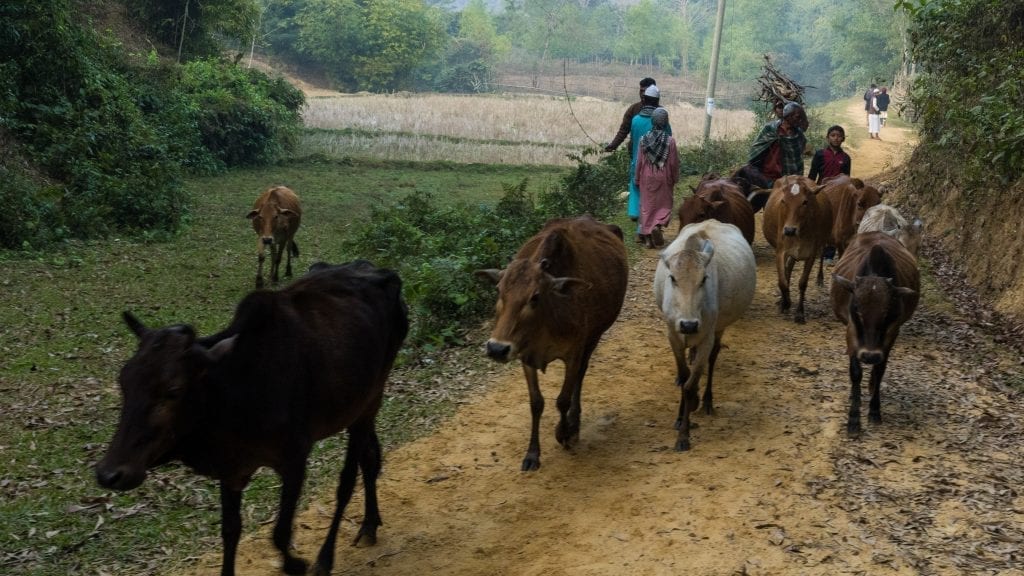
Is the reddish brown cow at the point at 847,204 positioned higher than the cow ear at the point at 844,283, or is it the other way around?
the reddish brown cow at the point at 847,204

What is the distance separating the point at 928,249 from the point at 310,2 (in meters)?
51.1

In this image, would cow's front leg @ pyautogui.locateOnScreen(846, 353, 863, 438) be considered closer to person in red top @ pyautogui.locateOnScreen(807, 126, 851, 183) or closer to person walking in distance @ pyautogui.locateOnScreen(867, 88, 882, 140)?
person in red top @ pyautogui.locateOnScreen(807, 126, 851, 183)

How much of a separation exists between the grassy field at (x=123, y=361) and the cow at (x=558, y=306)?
1443 mm

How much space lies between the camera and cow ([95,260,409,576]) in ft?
14.4

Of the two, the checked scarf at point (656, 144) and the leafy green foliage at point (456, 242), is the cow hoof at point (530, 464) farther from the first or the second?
the checked scarf at point (656, 144)

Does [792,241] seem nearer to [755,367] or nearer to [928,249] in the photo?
[755,367]

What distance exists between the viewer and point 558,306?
682 centimetres

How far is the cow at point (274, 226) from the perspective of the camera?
13203 mm

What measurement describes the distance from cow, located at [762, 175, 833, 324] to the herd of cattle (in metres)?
1.04

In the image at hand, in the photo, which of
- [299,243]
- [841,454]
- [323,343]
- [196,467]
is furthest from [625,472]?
[299,243]

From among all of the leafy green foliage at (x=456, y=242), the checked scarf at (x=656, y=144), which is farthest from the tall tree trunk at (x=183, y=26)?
the checked scarf at (x=656, y=144)

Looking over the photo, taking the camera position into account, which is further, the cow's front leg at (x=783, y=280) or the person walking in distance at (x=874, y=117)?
the person walking in distance at (x=874, y=117)

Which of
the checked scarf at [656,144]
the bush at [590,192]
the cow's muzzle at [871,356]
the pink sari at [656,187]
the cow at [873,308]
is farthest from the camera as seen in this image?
the bush at [590,192]

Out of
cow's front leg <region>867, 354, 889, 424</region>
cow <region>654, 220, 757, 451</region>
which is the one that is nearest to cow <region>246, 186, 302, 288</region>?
cow <region>654, 220, 757, 451</region>
